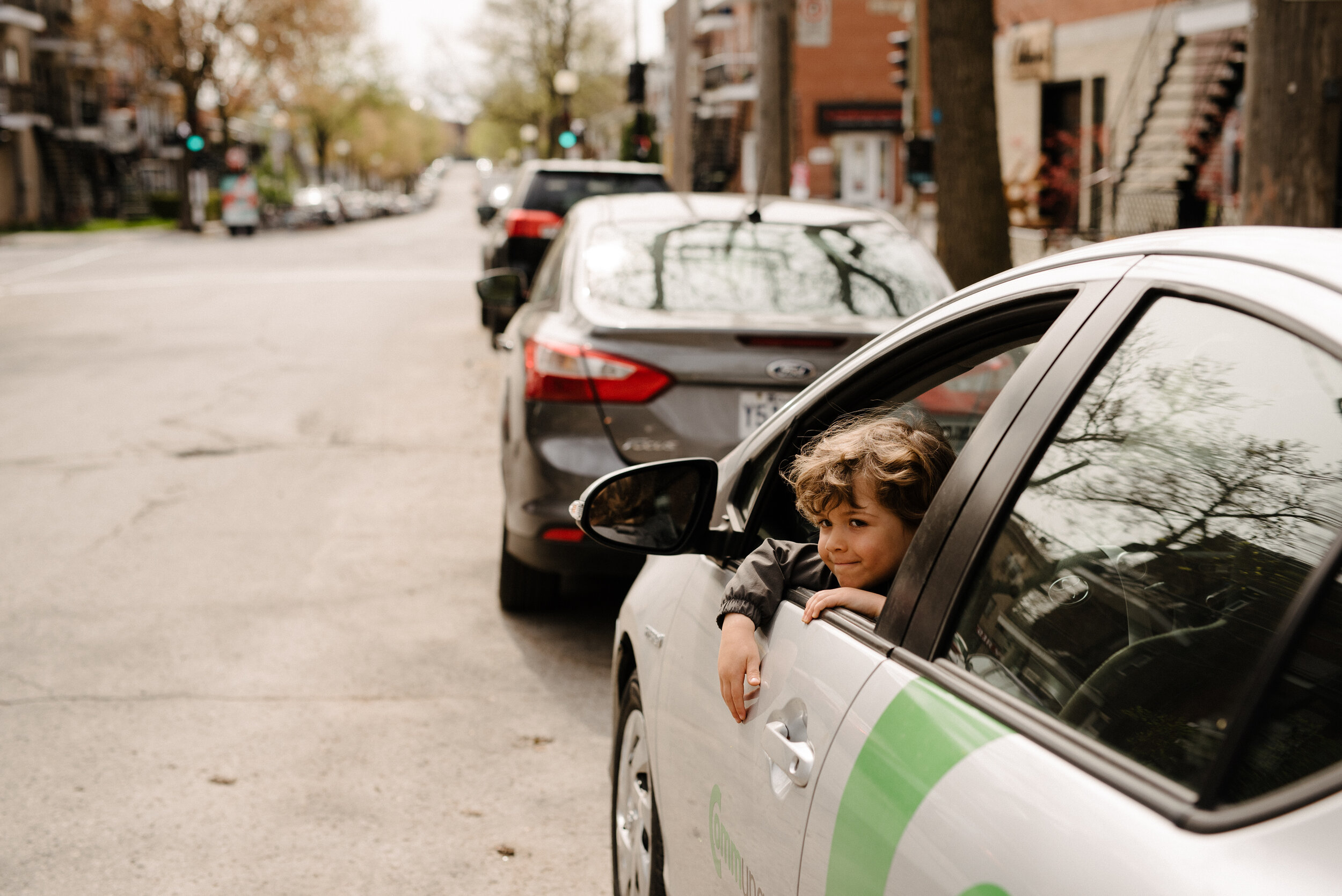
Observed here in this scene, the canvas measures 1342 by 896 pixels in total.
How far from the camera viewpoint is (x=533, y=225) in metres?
14.0

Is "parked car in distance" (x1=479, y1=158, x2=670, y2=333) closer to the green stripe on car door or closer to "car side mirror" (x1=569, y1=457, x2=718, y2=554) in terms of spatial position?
"car side mirror" (x1=569, y1=457, x2=718, y2=554)

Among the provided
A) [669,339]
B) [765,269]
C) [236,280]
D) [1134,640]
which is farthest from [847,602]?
[236,280]

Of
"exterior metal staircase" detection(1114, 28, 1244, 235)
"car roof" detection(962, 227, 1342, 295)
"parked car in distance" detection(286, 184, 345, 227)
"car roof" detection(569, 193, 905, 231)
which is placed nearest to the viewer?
"car roof" detection(962, 227, 1342, 295)

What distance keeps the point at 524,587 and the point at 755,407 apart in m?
1.46

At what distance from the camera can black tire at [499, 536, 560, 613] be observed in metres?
5.81

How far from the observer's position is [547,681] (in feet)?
16.8

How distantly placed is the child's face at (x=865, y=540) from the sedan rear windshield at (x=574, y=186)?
1289 cm

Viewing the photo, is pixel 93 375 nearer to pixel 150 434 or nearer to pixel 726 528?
pixel 150 434

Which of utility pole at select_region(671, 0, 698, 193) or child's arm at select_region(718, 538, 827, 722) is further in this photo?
utility pole at select_region(671, 0, 698, 193)

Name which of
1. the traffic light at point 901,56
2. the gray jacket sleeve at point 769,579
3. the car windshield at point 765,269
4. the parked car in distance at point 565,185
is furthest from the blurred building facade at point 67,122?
the gray jacket sleeve at point 769,579

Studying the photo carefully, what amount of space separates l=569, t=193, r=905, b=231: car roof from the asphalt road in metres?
1.72

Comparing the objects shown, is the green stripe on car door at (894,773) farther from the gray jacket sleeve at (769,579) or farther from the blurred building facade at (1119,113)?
the blurred building facade at (1119,113)

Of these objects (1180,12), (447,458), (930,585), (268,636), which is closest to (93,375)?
(447,458)

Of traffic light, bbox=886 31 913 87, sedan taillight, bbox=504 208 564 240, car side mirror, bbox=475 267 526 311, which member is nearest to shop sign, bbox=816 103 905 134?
traffic light, bbox=886 31 913 87
